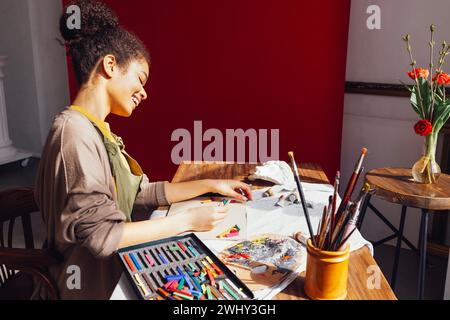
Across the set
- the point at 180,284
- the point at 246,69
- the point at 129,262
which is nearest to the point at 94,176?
the point at 129,262

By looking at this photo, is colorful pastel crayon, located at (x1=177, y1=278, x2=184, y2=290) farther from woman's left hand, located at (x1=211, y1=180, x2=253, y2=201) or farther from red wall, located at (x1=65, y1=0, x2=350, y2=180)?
red wall, located at (x1=65, y1=0, x2=350, y2=180)

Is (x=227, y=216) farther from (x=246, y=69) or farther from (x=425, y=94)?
(x=246, y=69)

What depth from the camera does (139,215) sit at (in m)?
1.41

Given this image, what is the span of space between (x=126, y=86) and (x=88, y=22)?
19 centimetres

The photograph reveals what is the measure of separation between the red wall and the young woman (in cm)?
134

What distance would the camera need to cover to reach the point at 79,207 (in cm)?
92

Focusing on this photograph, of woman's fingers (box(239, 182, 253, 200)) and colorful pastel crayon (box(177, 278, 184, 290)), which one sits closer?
colorful pastel crayon (box(177, 278, 184, 290))

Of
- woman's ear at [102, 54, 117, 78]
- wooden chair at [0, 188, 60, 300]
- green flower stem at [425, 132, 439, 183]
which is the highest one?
woman's ear at [102, 54, 117, 78]

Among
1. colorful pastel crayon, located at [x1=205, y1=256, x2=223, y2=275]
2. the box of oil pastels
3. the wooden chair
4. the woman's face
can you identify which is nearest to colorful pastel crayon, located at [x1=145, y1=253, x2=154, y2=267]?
the box of oil pastels

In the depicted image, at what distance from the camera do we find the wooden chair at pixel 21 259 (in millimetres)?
1051

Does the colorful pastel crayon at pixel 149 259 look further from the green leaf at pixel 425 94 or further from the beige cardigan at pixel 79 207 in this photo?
the green leaf at pixel 425 94

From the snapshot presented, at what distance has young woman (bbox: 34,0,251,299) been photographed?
933 millimetres

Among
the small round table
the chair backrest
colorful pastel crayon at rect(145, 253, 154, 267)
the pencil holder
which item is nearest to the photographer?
the pencil holder

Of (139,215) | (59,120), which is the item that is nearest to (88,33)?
(59,120)
